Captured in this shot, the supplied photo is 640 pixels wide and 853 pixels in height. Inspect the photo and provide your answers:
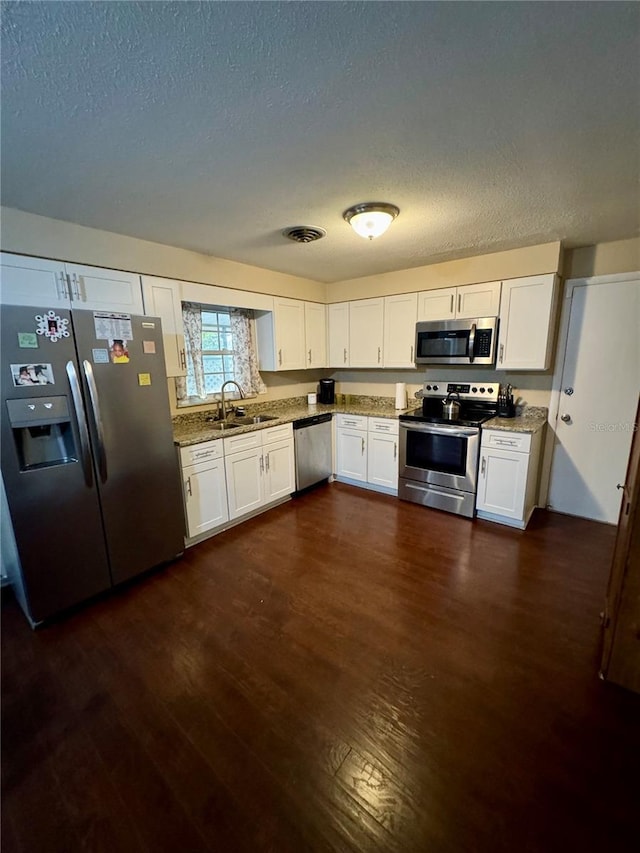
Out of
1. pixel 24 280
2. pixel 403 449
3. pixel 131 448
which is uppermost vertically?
pixel 24 280

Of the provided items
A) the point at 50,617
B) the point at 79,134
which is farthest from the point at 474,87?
the point at 50,617

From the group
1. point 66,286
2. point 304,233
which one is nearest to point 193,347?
point 66,286

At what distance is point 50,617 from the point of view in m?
2.13

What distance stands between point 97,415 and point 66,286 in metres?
0.93

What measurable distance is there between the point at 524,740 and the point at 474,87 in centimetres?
252

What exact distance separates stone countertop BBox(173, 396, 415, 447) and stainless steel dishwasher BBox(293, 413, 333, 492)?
0.34 feet

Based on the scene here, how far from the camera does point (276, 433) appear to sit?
139 inches

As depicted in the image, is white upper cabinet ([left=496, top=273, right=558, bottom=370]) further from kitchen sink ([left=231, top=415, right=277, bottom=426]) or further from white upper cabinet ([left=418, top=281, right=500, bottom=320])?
kitchen sink ([left=231, top=415, right=277, bottom=426])

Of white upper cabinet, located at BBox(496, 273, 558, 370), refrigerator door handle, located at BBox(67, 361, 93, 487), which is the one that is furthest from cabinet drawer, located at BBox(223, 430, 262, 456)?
white upper cabinet, located at BBox(496, 273, 558, 370)

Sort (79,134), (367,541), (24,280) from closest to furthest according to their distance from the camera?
1. (79,134)
2. (24,280)
3. (367,541)

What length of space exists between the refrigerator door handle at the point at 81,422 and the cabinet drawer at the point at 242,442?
108 centimetres

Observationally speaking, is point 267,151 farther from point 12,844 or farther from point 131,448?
point 12,844

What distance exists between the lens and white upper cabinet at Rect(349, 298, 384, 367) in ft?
13.1

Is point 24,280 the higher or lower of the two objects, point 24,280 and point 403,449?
the higher
